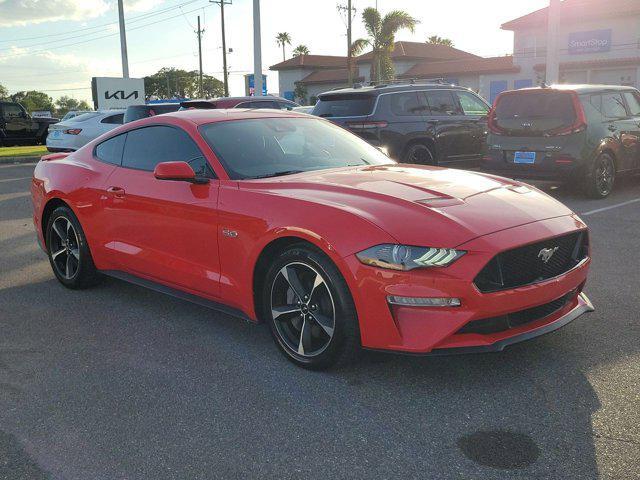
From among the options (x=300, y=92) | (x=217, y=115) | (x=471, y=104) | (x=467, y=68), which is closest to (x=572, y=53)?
(x=467, y=68)

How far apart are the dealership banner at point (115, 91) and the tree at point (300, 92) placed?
3505 cm

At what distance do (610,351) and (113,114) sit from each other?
1599cm

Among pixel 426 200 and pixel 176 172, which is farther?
pixel 176 172

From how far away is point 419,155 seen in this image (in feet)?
35.2

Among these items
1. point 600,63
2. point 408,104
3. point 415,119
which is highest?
point 600,63

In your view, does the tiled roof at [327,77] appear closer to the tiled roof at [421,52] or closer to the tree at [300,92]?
the tree at [300,92]

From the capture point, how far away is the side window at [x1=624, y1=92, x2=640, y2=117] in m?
10.1

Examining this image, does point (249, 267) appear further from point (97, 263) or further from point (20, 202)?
point (20, 202)

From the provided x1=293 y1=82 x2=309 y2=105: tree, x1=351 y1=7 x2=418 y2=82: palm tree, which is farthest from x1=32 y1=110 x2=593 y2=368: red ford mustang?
x1=293 y1=82 x2=309 y2=105: tree

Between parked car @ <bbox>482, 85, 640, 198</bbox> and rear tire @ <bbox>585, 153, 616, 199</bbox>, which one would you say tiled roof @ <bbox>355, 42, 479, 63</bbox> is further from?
rear tire @ <bbox>585, 153, 616, 199</bbox>

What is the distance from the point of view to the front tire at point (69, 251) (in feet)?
17.3

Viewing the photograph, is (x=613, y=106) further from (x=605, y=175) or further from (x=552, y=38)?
(x=552, y=38)

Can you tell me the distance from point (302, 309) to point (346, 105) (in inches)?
295

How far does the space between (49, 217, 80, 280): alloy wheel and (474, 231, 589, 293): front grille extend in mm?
3557
